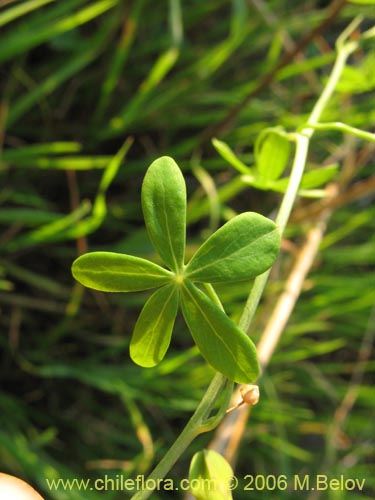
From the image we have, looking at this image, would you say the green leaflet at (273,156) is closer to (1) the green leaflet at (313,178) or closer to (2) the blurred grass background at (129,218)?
(1) the green leaflet at (313,178)

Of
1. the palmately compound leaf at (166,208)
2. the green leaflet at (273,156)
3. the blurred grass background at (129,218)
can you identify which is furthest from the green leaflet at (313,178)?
the blurred grass background at (129,218)

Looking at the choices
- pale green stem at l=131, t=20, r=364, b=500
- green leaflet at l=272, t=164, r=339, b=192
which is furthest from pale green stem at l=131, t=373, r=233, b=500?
green leaflet at l=272, t=164, r=339, b=192

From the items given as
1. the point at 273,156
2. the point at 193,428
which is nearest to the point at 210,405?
the point at 193,428

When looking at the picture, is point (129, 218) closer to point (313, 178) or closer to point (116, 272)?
point (313, 178)

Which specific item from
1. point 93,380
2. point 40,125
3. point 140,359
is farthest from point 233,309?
point 140,359

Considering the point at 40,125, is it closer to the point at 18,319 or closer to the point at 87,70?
the point at 87,70

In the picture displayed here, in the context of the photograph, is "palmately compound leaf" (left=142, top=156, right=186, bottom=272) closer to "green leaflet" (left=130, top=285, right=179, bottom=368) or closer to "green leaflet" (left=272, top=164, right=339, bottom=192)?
"green leaflet" (left=130, top=285, right=179, bottom=368)

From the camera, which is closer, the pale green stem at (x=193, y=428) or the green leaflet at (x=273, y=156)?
the pale green stem at (x=193, y=428)
